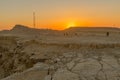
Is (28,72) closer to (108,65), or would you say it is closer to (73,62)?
(73,62)

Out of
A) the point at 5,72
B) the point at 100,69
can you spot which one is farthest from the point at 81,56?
the point at 5,72

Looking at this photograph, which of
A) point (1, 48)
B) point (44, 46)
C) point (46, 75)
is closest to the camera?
point (46, 75)

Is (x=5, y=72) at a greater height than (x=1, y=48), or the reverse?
(x=1, y=48)

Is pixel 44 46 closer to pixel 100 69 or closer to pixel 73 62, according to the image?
pixel 73 62

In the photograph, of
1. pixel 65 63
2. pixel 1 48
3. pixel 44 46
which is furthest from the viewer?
pixel 1 48

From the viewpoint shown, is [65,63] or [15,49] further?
[15,49]

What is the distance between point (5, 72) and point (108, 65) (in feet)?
21.5

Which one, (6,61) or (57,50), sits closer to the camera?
(57,50)

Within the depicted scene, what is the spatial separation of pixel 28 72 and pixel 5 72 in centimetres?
467

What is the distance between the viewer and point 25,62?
1460 cm

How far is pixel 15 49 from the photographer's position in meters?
17.2

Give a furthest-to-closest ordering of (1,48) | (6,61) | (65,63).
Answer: (1,48) < (6,61) < (65,63)

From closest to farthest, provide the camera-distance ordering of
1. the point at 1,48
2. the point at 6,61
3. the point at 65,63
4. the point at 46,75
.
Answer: the point at 46,75 < the point at 65,63 < the point at 6,61 < the point at 1,48

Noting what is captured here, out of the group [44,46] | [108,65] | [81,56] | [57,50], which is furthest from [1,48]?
[108,65]
